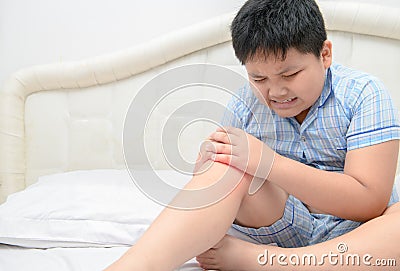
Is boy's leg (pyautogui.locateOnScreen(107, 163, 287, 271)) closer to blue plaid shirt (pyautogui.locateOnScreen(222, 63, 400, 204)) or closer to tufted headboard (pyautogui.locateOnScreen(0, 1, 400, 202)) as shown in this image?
blue plaid shirt (pyautogui.locateOnScreen(222, 63, 400, 204))

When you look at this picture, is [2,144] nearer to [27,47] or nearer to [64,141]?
[64,141]

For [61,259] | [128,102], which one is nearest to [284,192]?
[61,259]

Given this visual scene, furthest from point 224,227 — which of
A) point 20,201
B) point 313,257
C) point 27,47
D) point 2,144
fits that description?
point 27,47

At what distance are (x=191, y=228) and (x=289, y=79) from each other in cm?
32

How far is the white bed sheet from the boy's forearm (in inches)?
8.5

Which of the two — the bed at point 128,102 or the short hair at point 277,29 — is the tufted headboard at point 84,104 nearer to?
the bed at point 128,102

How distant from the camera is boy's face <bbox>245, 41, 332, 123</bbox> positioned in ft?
3.06

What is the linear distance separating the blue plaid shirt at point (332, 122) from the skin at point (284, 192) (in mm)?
32

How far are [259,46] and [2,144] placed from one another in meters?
0.99

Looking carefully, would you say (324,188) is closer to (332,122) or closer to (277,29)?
(332,122)

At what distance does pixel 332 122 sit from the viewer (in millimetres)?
1028

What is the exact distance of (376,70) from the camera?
4.93ft

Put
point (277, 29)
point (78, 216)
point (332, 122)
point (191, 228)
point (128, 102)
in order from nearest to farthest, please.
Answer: point (191, 228), point (277, 29), point (332, 122), point (78, 216), point (128, 102)

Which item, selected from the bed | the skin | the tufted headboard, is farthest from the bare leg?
the tufted headboard
